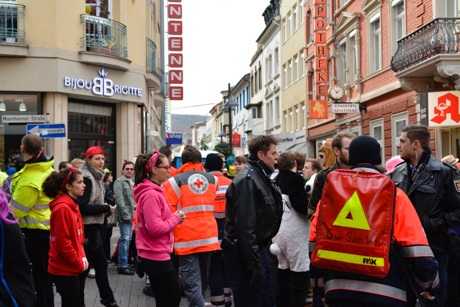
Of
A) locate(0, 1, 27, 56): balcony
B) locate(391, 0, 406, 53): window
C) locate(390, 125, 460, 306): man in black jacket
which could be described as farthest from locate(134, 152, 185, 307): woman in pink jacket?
locate(391, 0, 406, 53): window

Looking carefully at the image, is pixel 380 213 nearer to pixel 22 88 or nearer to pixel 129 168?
pixel 129 168

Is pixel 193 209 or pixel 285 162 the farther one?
pixel 193 209

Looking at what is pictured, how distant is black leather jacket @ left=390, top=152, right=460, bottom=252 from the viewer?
5.65 metres

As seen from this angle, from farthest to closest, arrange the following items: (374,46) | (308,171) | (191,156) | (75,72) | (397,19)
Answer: (374,46) → (397,19) → (75,72) → (308,171) → (191,156)

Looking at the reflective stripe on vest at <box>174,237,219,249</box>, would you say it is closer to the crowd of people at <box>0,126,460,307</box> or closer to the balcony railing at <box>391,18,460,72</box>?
the crowd of people at <box>0,126,460,307</box>

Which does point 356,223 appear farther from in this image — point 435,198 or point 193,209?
point 193,209

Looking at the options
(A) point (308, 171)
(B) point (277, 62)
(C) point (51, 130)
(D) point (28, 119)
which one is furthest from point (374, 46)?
(B) point (277, 62)

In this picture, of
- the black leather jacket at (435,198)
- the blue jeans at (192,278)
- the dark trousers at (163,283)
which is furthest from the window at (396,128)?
the dark trousers at (163,283)

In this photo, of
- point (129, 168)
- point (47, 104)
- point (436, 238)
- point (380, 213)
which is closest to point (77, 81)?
point (47, 104)

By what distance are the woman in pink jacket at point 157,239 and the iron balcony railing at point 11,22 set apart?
13.8m

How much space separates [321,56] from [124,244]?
72.6ft

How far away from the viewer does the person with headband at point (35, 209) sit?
21.6 ft

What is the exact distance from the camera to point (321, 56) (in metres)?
31.3

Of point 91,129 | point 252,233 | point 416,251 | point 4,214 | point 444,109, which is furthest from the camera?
point 91,129
